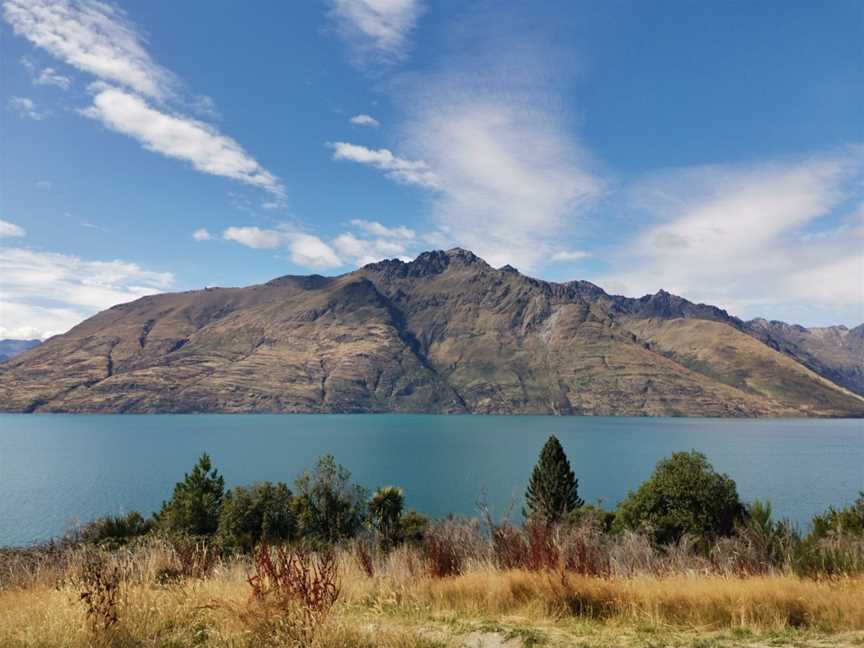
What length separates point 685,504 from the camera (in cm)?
4553

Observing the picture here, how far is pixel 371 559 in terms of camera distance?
12.9 meters

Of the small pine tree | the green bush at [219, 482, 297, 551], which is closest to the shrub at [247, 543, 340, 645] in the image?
the green bush at [219, 482, 297, 551]

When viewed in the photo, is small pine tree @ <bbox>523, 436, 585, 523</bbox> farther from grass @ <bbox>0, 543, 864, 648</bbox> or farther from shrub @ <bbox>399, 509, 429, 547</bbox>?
grass @ <bbox>0, 543, 864, 648</bbox>

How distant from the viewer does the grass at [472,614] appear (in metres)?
7.26

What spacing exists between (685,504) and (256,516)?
38.9m

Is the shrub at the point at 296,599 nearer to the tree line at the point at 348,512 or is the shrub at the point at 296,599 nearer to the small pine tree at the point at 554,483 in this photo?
the tree line at the point at 348,512

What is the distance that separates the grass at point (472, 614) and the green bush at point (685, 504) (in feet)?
122

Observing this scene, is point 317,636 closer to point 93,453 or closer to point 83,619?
point 83,619

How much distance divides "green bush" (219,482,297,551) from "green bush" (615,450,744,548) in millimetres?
31622

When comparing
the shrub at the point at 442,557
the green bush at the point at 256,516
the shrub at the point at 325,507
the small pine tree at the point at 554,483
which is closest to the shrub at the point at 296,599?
the shrub at the point at 442,557

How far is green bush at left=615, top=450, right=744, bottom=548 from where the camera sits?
44.8 meters

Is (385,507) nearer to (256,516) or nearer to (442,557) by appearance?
(256,516)

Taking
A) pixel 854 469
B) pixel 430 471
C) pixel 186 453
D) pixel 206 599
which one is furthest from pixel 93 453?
pixel 854 469

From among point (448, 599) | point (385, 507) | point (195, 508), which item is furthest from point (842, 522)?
point (195, 508)
